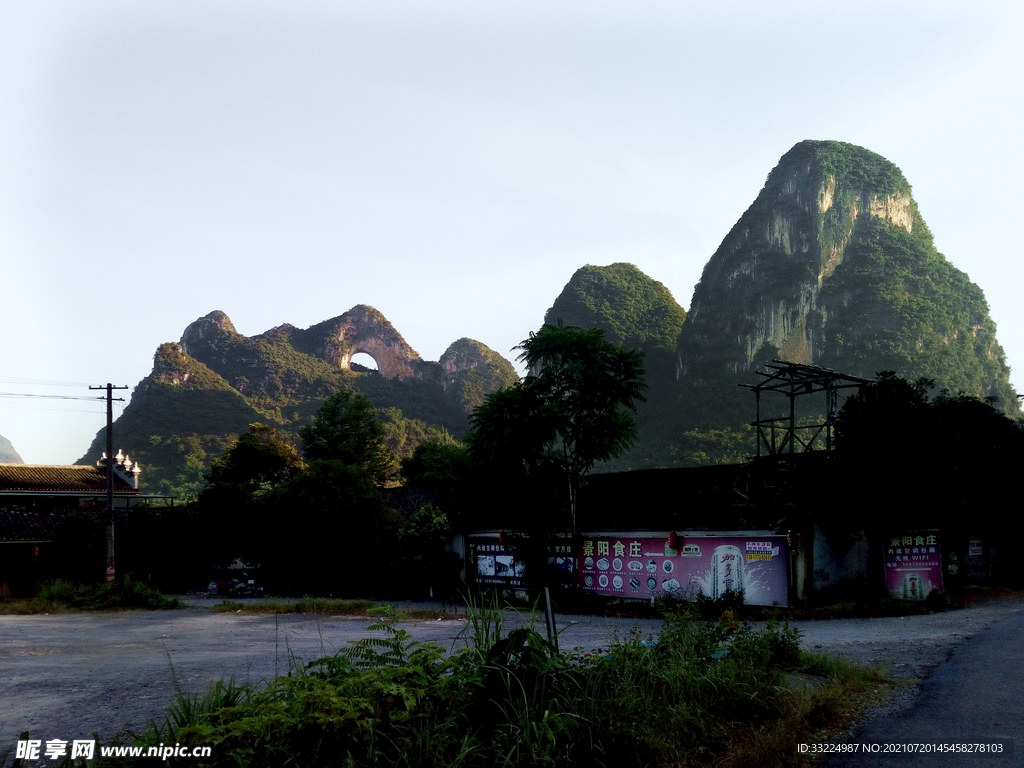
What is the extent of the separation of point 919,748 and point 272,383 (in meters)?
103

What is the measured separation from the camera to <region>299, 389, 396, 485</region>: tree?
42.0 metres

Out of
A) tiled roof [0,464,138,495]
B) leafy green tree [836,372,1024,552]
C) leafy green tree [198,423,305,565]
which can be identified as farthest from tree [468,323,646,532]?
tiled roof [0,464,138,495]

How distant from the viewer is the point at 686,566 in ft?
Result: 63.6

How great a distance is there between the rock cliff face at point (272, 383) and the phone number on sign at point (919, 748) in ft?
237

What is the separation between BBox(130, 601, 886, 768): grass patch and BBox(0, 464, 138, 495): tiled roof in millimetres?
38763

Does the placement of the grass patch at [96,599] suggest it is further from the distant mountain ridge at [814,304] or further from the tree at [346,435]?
the distant mountain ridge at [814,304]

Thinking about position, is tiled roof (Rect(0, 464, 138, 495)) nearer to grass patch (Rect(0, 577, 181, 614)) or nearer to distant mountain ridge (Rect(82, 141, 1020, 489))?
grass patch (Rect(0, 577, 181, 614))

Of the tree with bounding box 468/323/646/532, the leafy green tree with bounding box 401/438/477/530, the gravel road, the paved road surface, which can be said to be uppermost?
the tree with bounding box 468/323/646/532

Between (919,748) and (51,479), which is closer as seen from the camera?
(919,748)

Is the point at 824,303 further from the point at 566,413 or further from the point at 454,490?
the point at 566,413

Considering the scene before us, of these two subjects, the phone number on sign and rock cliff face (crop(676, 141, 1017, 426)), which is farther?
rock cliff face (crop(676, 141, 1017, 426))

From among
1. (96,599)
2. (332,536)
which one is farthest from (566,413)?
(96,599)

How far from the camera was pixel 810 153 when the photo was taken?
4264 inches

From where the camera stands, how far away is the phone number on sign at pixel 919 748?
→ 574 cm
